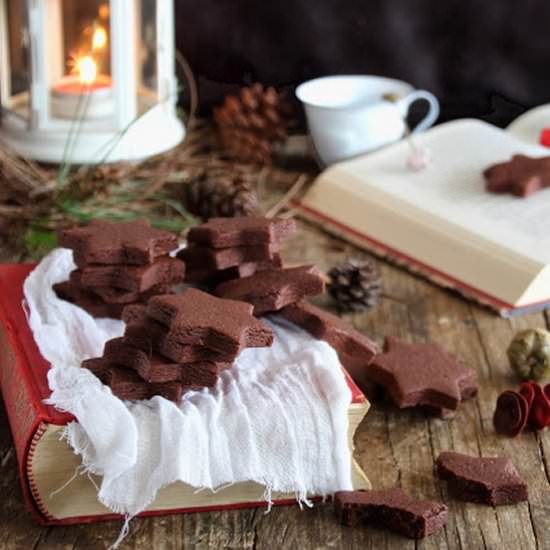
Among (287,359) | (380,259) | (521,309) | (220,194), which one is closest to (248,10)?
(220,194)

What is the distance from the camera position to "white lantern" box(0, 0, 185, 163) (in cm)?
196

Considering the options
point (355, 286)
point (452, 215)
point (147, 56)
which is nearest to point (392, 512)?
point (355, 286)

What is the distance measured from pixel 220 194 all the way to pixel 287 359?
68 centimetres

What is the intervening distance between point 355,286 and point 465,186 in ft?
1.13

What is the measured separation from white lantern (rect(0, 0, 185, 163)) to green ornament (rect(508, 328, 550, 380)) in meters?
0.81

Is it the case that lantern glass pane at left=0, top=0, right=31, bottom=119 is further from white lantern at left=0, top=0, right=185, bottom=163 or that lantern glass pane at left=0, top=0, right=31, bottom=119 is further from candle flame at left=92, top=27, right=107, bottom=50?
candle flame at left=92, top=27, right=107, bottom=50

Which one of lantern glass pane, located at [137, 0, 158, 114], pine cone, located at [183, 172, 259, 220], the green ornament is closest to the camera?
the green ornament

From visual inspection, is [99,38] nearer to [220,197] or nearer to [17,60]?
[17,60]

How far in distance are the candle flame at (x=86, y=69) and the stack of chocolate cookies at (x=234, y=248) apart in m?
0.62

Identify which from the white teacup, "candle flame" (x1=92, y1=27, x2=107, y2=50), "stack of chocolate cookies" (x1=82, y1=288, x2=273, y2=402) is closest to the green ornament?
"stack of chocolate cookies" (x1=82, y1=288, x2=273, y2=402)

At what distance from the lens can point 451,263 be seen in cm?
180

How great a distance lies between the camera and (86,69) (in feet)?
6.39

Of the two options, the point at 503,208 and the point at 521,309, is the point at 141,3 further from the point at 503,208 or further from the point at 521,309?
the point at 521,309

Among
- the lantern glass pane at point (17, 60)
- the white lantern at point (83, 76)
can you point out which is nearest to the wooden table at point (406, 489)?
the white lantern at point (83, 76)
